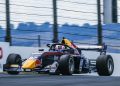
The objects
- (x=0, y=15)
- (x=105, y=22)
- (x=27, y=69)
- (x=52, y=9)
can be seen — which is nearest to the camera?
(x=27, y=69)

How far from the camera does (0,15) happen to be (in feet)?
63.7

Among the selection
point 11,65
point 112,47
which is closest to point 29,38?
point 11,65

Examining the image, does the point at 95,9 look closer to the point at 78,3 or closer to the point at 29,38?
the point at 78,3

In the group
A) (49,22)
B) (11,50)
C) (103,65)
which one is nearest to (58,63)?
(103,65)

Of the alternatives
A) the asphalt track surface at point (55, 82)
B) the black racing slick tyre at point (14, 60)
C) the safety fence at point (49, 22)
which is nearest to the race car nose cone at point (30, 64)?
the black racing slick tyre at point (14, 60)

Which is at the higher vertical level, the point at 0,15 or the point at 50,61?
the point at 0,15

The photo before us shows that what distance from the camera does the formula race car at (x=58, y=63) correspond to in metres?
16.7

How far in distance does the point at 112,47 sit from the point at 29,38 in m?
4.42

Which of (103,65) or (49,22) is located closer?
(103,65)

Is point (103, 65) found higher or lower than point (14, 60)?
lower

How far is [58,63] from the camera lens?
1662cm

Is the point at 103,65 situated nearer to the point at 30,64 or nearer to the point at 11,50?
the point at 30,64

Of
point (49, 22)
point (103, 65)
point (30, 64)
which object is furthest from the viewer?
point (49, 22)

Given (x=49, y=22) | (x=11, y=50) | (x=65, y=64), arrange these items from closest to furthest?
(x=65, y=64) → (x=11, y=50) → (x=49, y=22)
